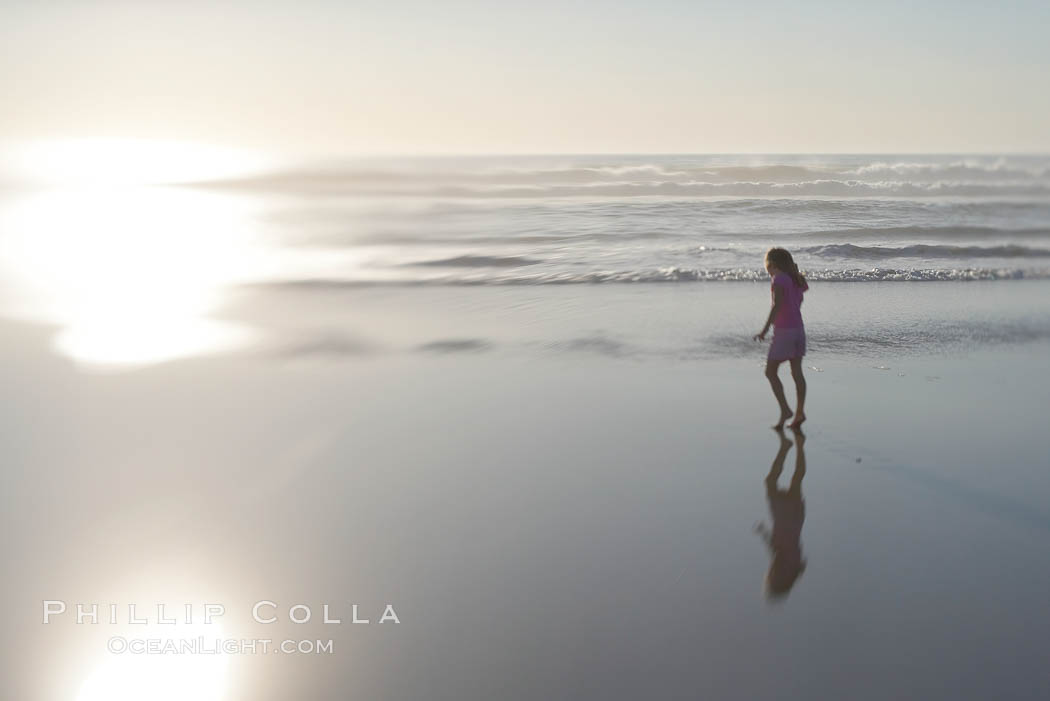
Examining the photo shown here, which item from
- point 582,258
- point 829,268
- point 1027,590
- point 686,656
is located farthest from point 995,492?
point 582,258

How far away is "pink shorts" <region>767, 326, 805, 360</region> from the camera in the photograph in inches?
Answer: 258

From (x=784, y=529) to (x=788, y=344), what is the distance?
88.8 inches

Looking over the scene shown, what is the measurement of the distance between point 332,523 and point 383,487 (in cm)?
56

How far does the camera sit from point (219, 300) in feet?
38.4

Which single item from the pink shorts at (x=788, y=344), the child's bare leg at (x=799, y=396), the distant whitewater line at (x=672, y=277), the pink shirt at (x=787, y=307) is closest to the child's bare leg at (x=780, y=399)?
the child's bare leg at (x=799, y=396)

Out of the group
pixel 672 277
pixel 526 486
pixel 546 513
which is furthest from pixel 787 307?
pixel 672 277

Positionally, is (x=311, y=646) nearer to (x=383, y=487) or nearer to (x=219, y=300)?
(x=383, y=487)

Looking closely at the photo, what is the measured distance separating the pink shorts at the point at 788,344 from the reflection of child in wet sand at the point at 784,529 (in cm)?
94

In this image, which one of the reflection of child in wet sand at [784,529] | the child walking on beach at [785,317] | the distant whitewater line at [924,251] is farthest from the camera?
the distant whitewater line at [924,251]

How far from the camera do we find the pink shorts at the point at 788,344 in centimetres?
656

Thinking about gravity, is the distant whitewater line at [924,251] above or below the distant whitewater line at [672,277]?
above

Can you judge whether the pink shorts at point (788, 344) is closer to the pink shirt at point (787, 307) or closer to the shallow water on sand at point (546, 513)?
the pink shirt at point (787, 307)

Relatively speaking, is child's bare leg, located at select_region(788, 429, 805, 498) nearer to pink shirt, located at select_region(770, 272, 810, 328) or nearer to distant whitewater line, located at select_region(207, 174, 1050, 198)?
pink shirt, located at select_region(770, 272, 810, 328)

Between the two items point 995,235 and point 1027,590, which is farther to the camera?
point 995,235
